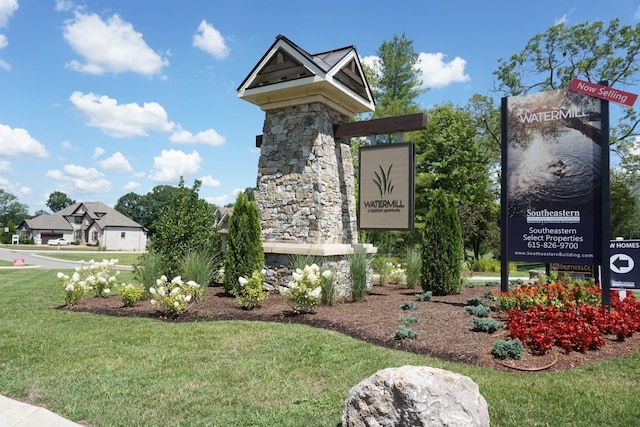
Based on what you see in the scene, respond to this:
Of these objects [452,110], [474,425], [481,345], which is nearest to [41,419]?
[474,425]

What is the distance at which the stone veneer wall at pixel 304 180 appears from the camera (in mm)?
9077

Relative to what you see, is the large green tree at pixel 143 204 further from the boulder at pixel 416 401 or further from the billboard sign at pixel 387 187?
the boulder at pixel 416 401

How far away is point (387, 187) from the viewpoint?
9055 mm

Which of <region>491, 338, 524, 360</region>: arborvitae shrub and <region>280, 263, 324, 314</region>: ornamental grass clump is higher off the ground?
<region>280, 263, 324, 314</region>: ornamental grass clump

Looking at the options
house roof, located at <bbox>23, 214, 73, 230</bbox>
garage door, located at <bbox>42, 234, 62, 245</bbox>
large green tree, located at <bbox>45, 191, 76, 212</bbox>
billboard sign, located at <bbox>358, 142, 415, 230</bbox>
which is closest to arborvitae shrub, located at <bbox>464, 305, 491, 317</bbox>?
billboard sign, located at <bbox>358, 142, 415, 230</bbox>

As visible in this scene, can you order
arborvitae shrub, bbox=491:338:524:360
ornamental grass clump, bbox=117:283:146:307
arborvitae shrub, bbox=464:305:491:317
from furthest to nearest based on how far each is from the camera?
ornamental grass clump, bbox=117:283:146:307, arborvitae shrub, bbox=464:305:491:317, arborvitae shrub, bbox=491:338:524:360

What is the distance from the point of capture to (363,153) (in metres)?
9.35

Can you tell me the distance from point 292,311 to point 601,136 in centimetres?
580

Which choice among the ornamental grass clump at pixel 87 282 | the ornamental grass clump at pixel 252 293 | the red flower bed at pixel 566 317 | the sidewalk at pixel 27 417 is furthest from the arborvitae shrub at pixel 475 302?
the ornamental grass clump at pixel 87 282

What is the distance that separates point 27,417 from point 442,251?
7.69 meters

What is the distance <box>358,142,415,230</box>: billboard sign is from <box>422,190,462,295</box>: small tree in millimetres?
823

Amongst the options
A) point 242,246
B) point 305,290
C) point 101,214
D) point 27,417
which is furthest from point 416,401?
point 101,214

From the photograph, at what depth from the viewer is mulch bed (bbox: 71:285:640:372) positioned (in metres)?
4.81

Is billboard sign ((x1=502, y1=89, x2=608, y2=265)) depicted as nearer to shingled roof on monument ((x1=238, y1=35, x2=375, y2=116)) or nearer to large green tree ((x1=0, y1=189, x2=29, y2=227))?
shingled roof on monument ((x1=238, y1=35, x2=375, y2=116))
